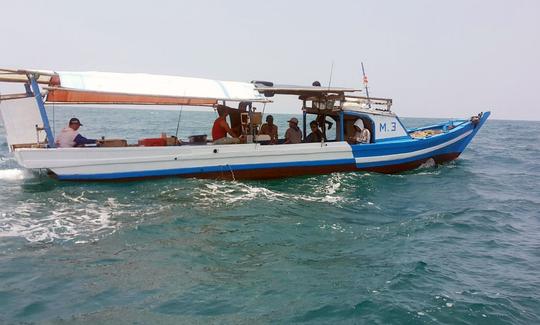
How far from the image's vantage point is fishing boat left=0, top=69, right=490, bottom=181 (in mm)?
10898

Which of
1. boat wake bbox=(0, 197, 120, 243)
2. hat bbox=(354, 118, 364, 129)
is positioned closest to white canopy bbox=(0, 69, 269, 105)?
boat wake bbox=(0, 197, 120, 243)

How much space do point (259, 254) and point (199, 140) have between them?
7.29 metres

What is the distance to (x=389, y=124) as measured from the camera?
47.5 ft

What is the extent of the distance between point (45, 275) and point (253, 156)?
713 centimetres

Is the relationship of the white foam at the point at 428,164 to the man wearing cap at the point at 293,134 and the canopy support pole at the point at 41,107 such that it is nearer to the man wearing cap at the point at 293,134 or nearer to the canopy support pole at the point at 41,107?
the man wearing cap at the point at 293,134

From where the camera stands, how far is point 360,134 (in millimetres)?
14180

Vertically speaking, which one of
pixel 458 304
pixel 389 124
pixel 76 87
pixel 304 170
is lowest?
pixel 458 304

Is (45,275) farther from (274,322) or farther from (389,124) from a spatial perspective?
(389,124)

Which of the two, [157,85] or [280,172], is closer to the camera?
[157,85]

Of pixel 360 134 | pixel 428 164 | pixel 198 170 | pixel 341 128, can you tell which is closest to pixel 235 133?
pixel 198 170

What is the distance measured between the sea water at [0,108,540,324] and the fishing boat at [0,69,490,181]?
52 centimetres

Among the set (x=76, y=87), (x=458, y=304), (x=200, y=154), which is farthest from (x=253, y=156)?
(x=458, y=304)

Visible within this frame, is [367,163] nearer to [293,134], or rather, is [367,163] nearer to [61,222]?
[293,134]

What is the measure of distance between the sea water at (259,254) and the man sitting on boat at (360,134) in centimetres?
228
